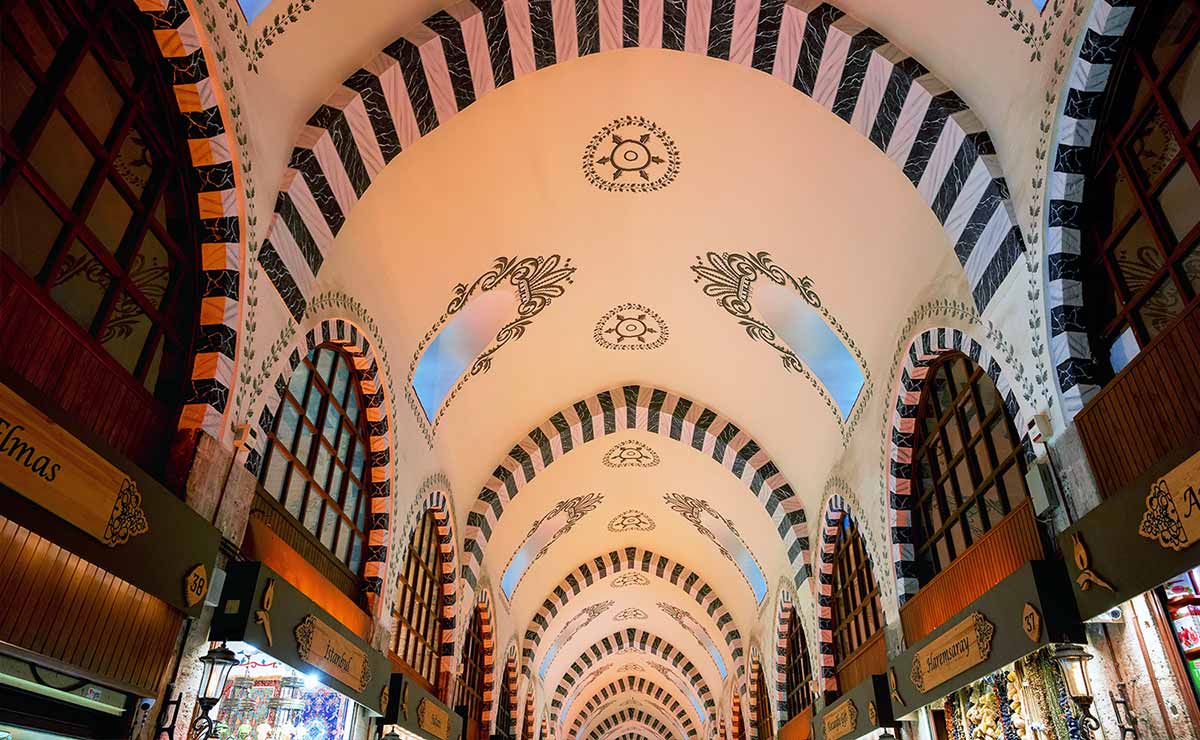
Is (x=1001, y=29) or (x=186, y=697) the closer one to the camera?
(x=186, y=697)

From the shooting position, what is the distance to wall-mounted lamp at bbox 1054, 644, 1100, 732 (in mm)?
3113

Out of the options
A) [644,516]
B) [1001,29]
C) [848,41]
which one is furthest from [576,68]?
[644,516]

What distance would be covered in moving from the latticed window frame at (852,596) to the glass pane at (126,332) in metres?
5.12

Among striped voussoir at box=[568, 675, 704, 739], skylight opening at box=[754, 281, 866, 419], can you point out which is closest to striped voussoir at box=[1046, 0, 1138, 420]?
skylight opening at box=[754, 281, 866, 419]

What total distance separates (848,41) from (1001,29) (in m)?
0.83

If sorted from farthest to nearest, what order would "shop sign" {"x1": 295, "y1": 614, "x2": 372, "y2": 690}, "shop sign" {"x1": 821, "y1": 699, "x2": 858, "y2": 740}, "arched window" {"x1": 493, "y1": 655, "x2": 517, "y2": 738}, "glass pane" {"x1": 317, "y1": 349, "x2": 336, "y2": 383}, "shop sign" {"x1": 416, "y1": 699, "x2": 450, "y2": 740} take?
"arched window" {"x1": 493, "y1": 655, "x2": 517, "y2": 738} → "shop sign" {"x1": 821, "y1": 699, "x2": 858, "y2": 740} → "shop sign" {"x1": 416, "y1": 699, "x2": 450, "y2": 740} → "glass pane" {"x1": 317, "y1": 349, "x2": 336, "y2": 383} → "shop sign" {"x1": 295, "y1": 614, "x2": 372, "y2": 690}

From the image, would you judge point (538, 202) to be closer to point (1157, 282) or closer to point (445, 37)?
point (445, 37)

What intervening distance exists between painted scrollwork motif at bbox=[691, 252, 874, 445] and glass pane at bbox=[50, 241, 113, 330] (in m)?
4.41

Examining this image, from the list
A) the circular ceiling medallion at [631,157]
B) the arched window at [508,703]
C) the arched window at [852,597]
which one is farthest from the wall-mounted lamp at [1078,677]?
the arched window at [508,703]

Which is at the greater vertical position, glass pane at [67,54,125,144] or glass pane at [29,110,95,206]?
glass pane at [67,54,125,144]

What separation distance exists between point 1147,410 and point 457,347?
16.9ft

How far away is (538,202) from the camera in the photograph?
575 cm

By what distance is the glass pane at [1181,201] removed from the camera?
2805 mm

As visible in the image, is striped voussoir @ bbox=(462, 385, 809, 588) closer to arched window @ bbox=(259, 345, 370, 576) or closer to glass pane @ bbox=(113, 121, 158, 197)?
arched window @ bbox=(259, 345, 370, 576)
